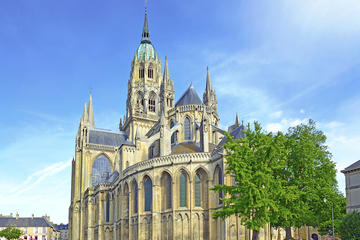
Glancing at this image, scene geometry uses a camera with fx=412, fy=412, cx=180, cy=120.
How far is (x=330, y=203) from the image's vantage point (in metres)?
32.2

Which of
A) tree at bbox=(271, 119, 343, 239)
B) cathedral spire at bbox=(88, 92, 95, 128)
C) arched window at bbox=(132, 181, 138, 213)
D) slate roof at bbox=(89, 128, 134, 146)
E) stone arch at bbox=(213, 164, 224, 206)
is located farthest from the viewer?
cathedral spire at bbox=(88, 92, 95, 128)

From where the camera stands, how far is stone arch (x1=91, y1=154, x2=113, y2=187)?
70.8 m

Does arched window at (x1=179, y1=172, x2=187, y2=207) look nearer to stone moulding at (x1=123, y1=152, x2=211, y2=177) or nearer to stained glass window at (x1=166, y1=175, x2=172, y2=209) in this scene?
stained glass window at (x1=166, y1=175, x2=172, y2=209)

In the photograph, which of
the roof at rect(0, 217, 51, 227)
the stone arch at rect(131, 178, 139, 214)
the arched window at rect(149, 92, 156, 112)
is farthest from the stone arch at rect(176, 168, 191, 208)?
the roof at rect(0, 217, 51, 227)

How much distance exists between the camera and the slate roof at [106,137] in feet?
240

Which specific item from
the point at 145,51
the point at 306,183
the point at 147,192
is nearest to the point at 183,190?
the point at 147,192

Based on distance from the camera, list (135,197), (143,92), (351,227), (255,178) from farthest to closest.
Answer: (143,92) → (135,197) → (255,178) → (351,227)

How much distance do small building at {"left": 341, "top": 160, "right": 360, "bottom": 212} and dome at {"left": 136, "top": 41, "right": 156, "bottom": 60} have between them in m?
51.5

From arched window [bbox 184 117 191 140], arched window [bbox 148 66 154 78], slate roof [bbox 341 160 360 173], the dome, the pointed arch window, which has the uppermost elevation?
the dome

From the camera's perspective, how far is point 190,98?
61.5m

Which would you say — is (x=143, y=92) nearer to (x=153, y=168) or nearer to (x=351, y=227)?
(x=153, y=168)

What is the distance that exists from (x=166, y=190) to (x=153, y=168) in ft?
9.24

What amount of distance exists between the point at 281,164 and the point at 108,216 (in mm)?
36144

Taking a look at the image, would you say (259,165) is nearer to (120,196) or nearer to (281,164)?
(281,164)
